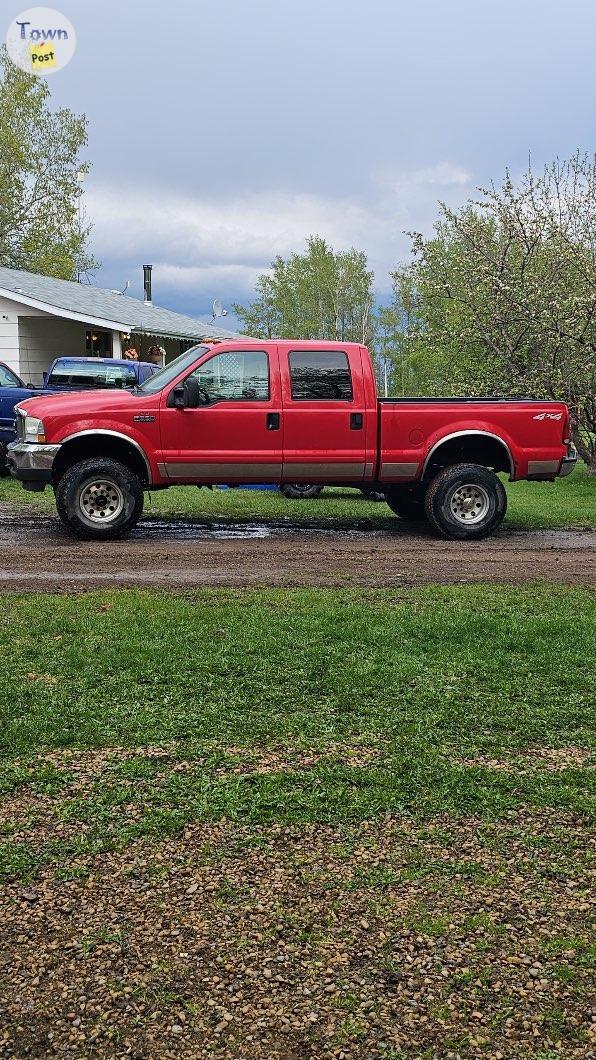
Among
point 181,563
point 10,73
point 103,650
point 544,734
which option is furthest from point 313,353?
point 10,73

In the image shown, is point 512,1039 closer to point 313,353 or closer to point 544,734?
point 544,734

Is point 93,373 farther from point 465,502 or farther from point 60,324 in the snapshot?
point 60,324

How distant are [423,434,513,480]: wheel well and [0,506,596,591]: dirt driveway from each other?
830 millimetres

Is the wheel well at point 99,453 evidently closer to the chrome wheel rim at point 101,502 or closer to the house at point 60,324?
the chrome wheel rim at point 101,502

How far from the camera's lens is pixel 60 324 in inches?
1095

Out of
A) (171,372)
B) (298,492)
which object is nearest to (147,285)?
(298,492)

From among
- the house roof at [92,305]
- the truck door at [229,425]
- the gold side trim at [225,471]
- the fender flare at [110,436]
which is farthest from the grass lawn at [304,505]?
the house roof at [92,305]

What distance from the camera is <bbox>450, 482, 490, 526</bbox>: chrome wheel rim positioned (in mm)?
10984

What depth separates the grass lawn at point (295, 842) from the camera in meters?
2.88

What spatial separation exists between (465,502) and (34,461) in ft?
15.7

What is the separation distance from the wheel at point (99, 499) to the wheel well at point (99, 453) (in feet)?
0.52

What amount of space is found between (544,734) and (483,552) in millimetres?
5364

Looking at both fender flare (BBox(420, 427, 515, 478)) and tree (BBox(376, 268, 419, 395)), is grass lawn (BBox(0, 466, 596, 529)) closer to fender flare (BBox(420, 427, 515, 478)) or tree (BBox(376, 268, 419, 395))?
fender flare (BBox(420, 427, 515, 478))

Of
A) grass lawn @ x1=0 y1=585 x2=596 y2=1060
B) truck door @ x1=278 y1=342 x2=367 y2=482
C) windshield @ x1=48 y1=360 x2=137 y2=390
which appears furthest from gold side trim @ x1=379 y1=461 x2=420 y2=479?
windshield @ x1=48 y1=360 x2=137 y2=390
